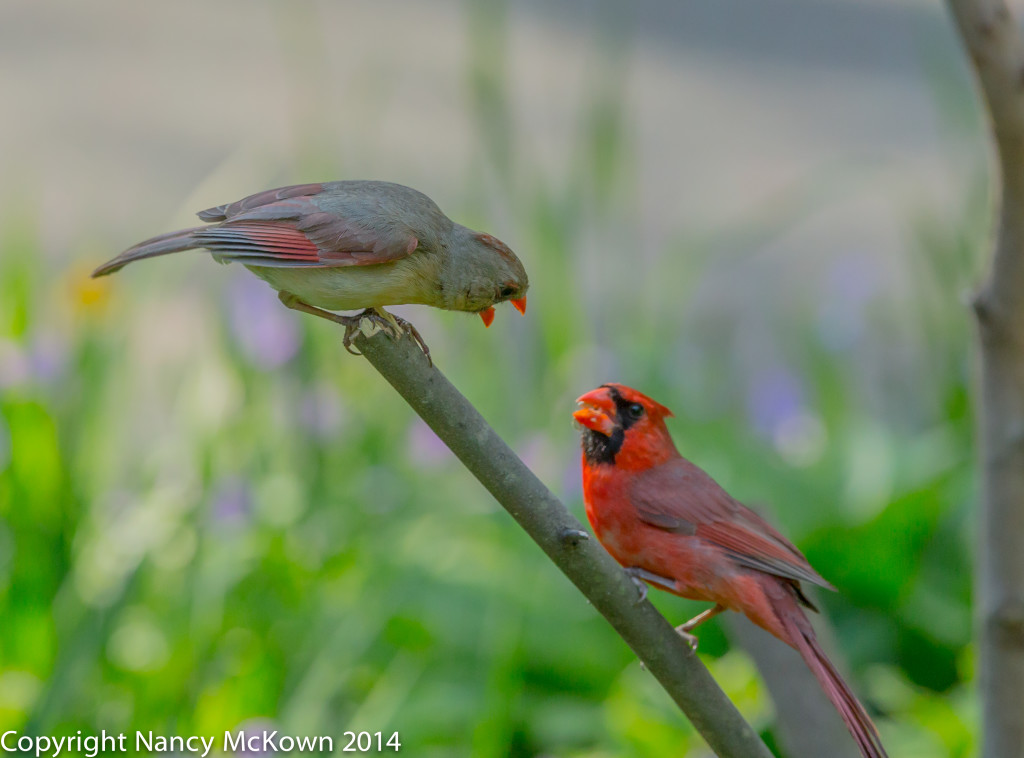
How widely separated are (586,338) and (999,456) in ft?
6.13

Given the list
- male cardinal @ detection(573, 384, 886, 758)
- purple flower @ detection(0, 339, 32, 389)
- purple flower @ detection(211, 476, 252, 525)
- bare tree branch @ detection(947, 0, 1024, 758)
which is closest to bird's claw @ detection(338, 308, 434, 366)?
male cardinal @ detection(573, 384, 886, 758)

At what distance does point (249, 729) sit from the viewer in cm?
203

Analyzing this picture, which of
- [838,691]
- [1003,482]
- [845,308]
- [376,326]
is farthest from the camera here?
[845,308]

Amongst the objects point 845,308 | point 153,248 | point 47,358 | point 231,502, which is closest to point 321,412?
point 231,502

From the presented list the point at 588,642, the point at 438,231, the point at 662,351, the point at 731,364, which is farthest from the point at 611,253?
the point at 438,231

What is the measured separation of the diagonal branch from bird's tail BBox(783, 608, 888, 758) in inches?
3.3

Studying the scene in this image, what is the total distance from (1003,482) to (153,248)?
1.02m

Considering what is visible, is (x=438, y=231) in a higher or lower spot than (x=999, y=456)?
higher

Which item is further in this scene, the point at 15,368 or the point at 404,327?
the point at 15,368

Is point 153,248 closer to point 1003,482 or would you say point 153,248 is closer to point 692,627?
point 692,627

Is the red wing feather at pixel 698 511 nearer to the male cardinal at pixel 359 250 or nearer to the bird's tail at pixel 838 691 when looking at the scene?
the bird's tail at pixel 838 691

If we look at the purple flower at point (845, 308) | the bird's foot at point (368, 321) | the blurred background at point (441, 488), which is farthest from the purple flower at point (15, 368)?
the purple flower at point (845, 308)

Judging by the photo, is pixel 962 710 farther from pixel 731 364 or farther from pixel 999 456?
pixel 731 364

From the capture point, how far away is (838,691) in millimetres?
1063
